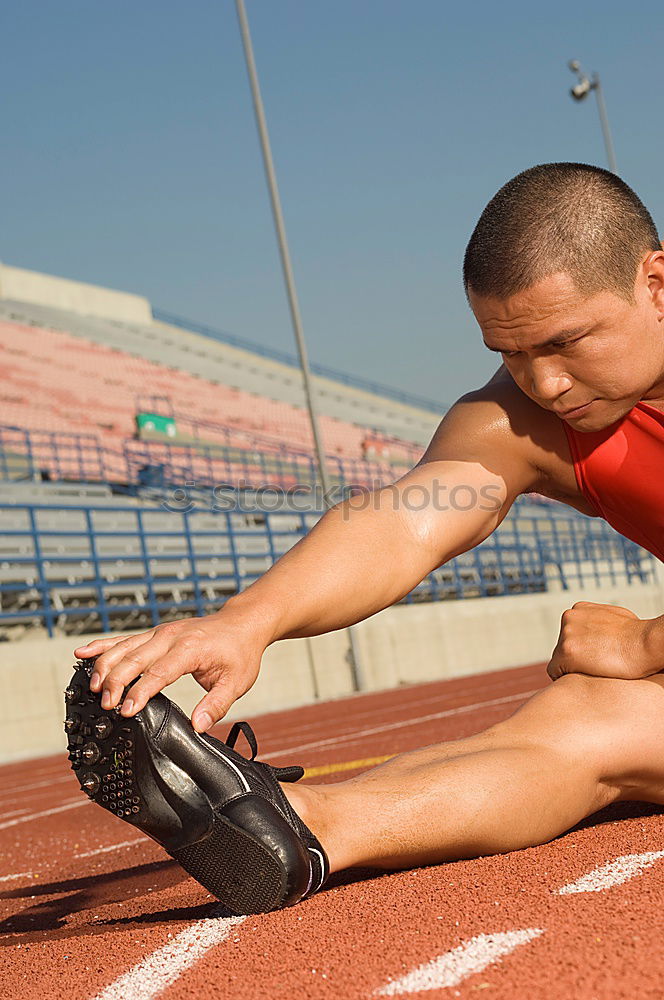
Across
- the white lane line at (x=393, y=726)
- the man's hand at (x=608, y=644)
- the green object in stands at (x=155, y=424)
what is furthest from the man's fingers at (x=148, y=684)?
the green object in stands at (x=155, y=424)

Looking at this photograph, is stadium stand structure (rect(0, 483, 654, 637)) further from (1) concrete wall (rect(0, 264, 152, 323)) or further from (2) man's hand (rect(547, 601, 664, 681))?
→ (1) concrete wall (rect(0, 264, 152, 323))

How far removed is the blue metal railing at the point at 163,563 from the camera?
1253 centimetres

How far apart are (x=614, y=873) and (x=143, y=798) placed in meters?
0.84

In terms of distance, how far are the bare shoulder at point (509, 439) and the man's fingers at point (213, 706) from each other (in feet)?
3.00

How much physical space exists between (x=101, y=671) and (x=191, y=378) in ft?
110

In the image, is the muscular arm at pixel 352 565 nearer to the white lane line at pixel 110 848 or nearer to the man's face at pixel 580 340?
the man's face at pixel 580 340

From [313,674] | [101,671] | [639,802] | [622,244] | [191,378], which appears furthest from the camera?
[191,378]

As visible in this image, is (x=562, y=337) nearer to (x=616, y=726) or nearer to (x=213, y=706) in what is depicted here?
(x=616, y=726)

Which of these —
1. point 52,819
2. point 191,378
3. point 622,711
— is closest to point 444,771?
point 622,711

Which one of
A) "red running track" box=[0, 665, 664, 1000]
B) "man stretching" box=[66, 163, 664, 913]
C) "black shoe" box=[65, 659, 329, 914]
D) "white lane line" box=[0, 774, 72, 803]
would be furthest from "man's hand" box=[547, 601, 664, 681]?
"white lane line" box=[0, 774, 72, 803]

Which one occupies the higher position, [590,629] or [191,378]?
[191,378]

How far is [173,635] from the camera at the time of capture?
6.56 ft

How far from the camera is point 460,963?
5.21 ft

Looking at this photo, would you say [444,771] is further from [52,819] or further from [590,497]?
[52,819]
